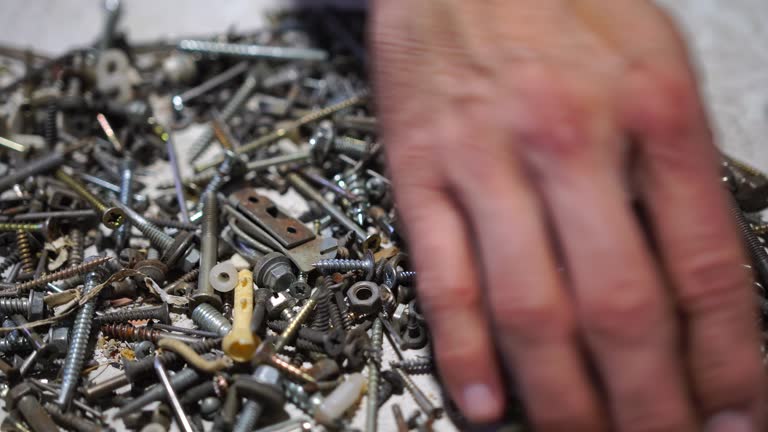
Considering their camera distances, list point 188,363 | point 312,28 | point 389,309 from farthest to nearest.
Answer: point 312,28, point 389,309, point 188,363

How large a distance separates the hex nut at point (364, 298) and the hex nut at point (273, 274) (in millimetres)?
206

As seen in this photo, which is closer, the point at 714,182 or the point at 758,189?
the point at 714,182

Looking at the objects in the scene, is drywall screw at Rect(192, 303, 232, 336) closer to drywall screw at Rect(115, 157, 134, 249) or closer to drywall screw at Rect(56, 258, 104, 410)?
drywall screw at Rect(56, 258, 104, 410)

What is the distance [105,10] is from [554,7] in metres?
2.75

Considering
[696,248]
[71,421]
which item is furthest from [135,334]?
[696,248]

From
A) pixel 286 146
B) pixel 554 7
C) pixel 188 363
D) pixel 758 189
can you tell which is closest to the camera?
pixel 554 7

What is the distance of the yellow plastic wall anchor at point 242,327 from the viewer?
1.62 m

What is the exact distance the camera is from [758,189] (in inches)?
81.9

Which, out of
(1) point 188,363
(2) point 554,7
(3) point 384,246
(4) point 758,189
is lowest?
(1) point 188,363

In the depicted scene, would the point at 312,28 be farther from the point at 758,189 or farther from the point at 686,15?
the point at 758,189

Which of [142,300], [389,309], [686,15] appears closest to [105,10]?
[142,300]

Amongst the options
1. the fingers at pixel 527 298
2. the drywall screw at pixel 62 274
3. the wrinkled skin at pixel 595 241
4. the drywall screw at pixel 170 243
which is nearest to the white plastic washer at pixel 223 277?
the drywall screw at pixel 170 243

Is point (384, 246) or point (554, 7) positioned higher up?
point (554, 7)

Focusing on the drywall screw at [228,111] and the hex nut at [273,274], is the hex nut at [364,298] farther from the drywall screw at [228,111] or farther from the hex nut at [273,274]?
the drywall screw at [228,111]
